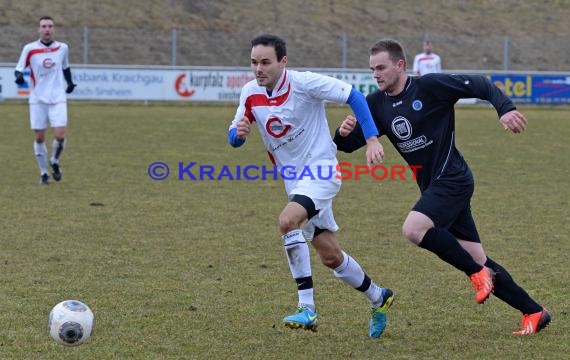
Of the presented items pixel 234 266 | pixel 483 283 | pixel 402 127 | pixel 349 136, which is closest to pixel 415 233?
pixel 483 283

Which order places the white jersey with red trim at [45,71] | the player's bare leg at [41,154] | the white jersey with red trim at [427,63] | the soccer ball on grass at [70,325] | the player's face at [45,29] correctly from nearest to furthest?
the soccer ball on grass at [70,325] < the player's face at [45,29] < the player's bare leg at [41,154] < the white jersey with red trim at [45,71] < the white jersey with red trim at [427,63]

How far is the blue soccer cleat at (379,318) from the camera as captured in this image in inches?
216

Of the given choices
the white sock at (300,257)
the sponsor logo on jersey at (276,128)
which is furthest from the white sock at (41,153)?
the white sock at (300,257)

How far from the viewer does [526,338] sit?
5.38 meters

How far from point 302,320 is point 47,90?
821cm

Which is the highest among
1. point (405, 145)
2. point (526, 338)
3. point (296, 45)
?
point (296, 45)

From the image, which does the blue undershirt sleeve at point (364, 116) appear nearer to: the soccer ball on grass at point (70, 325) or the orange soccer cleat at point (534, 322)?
the orange soccer cleat at point (534, 322)

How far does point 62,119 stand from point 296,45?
23938 mm

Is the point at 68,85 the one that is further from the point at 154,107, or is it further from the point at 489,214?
the point at 154,107

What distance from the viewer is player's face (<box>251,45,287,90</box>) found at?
5.60 meters

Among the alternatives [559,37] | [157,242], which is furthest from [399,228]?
[559,37]

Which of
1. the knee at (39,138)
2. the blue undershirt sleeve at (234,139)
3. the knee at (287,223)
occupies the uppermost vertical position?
the blue undershirt sleeve at (234,139)

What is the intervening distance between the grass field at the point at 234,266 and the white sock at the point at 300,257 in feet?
0.69

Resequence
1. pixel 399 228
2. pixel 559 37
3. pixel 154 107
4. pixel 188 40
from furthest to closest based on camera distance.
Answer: pixel 559 37 < pixel 188 40 < pixel 154 107 < pixel 399 228
